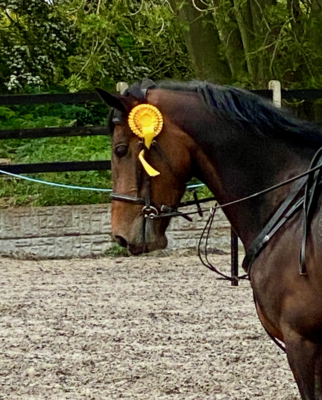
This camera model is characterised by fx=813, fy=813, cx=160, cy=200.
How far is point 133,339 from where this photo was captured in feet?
19.3

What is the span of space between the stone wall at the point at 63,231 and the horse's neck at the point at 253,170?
651cm

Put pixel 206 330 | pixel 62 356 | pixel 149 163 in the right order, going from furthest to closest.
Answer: pixel 206 330
pixel 62 356
pixel 149 163

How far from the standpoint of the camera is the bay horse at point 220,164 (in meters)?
3.16

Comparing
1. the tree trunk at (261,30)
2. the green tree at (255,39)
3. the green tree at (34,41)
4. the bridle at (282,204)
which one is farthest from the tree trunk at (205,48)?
the bridle at (282,204)

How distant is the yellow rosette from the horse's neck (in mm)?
200

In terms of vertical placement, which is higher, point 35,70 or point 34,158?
point 35,70

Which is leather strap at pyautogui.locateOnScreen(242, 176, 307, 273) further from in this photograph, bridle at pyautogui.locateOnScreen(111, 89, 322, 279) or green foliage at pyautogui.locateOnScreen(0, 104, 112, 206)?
green foliage at pyautogui.locateOnScreen(0, 104, 112, 206)

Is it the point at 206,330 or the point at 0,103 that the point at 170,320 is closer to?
the point at 206,330

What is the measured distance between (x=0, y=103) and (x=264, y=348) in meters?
5.60

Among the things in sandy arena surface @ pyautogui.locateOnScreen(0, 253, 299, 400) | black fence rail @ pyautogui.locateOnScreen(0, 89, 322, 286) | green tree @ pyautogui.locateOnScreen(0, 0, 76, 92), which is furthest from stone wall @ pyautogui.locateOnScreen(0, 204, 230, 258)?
green tree @ pyautogui.locateOnScreen(0, 0, 76, 92)

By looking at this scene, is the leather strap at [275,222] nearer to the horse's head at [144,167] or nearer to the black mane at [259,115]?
the black mane at [259,115]

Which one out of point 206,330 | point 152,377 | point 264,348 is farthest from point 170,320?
point 152,377

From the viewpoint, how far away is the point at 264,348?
559 centimetres

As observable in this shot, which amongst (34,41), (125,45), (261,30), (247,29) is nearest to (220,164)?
(261,30)
